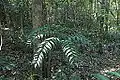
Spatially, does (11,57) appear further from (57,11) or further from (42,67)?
(57,11)

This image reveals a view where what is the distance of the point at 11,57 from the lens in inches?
226

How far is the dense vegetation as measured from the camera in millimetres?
3842

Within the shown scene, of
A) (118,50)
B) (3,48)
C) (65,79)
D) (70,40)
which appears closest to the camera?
(70,40)

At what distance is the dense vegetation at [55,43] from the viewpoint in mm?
3842

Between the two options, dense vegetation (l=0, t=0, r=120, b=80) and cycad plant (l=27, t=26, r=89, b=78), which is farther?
dense vegetation (l=0, t=0, r=120, b=80)

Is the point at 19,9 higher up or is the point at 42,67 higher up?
the point at 19,9

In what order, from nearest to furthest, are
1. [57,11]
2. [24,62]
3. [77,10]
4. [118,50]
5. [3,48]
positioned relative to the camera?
[24,62], [3,48], [118,50], [57,11], [77,10]

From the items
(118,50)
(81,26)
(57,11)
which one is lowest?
(118,50)

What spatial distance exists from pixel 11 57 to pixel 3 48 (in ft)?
1.90

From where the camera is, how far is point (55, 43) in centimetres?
377

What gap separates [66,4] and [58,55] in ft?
12.1

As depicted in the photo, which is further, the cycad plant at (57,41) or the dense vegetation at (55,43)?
the dense vegetation at (55,43)

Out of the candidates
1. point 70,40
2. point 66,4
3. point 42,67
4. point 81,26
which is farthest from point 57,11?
point 70,40

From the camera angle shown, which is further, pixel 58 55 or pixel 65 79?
pixel 58 55
